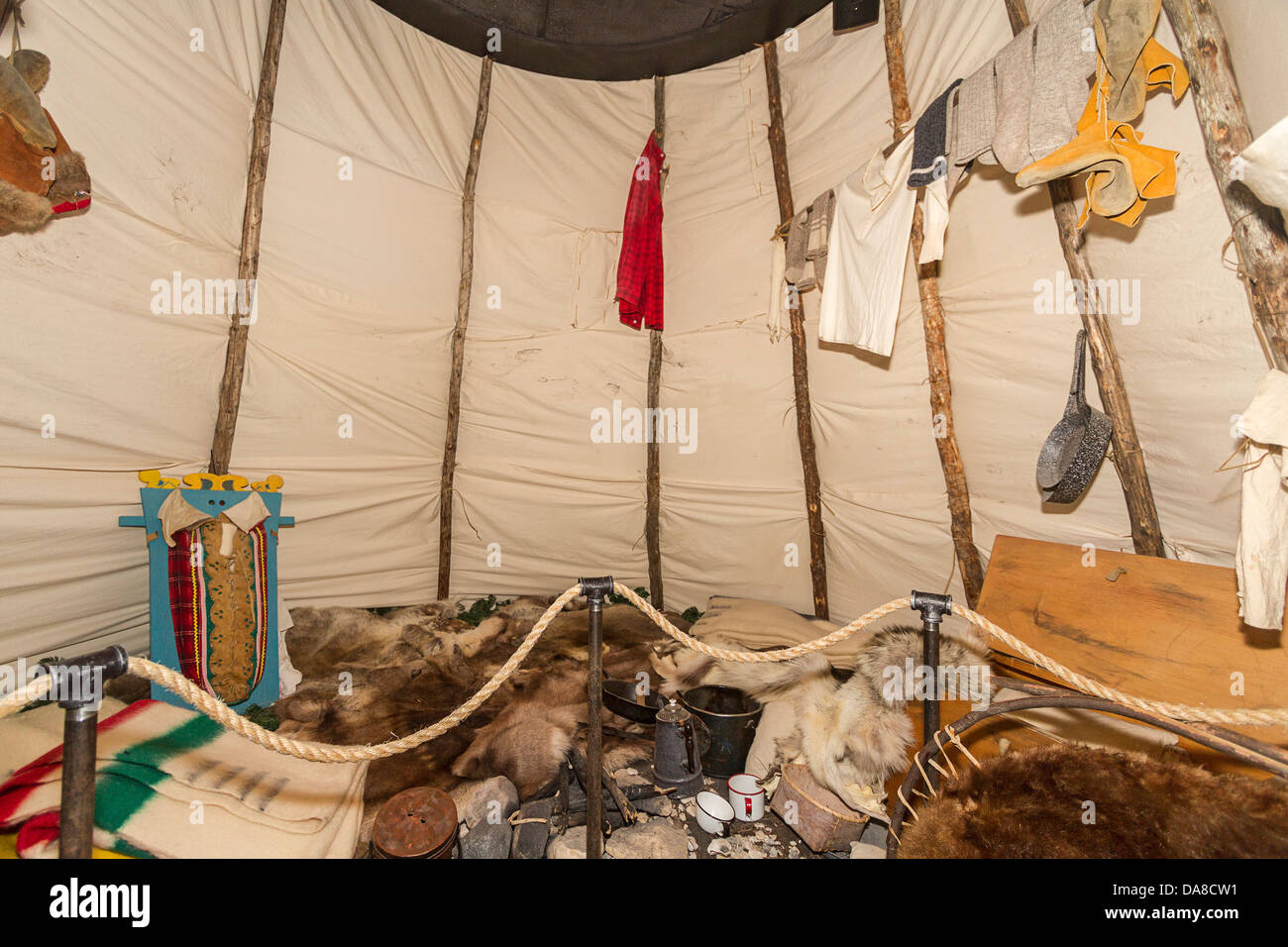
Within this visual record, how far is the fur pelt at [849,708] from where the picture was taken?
234 cm

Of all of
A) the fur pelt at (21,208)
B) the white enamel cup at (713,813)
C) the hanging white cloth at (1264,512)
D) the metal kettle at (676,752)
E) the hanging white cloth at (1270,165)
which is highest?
the fur pelt at (21,208)

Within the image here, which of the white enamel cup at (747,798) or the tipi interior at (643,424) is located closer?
the tipi interior at (643,424)

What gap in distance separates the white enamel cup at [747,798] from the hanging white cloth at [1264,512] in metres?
1.81

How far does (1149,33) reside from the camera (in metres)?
1.81

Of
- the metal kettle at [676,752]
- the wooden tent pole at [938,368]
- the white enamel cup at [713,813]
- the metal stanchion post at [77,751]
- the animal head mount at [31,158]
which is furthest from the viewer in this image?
the wooden tent pole at [938,368]

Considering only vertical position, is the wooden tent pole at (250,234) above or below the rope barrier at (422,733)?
above

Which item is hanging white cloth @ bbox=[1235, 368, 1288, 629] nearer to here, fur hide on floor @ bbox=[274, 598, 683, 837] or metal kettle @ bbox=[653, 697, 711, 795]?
metal kettle @ bbox=[653, 697, 711, 795]

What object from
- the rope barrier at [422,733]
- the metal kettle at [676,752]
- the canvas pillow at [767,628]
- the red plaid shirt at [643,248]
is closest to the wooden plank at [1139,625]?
the rope barrier at [422,733]

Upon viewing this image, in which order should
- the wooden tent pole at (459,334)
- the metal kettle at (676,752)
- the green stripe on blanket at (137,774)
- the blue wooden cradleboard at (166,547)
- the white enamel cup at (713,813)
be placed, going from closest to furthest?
the green stripe on blanket at (137,774)
the white enamel cup at (713,813)
the metal kettle at (676,752)
the blue wooden cradleboard at (166,547)
the wooden tent pole at (459,334)

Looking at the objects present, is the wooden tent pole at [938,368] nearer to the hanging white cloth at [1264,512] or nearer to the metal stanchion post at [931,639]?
the hanging white cloth at [1264,512]

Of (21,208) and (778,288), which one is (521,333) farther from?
(21,208)
